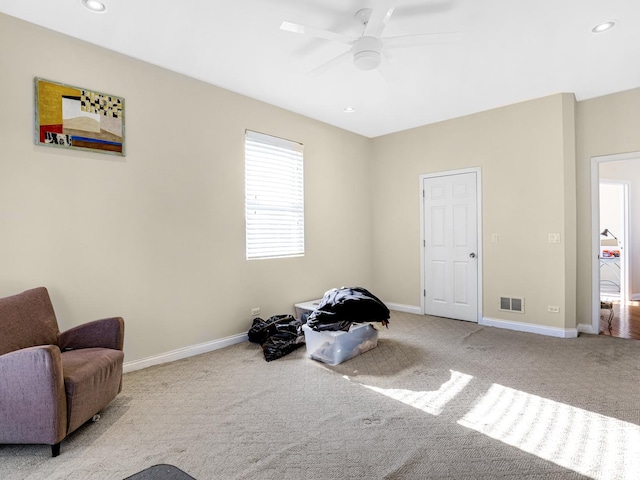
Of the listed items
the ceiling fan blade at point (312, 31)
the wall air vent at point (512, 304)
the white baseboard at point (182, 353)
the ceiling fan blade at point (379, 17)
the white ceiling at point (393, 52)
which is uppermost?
the white ceiling at point (393, 52)

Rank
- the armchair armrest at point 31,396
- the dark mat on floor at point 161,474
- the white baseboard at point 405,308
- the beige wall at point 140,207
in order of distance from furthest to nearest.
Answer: the white baseboard at point 405,308 → the beige wall at point 140,207 → the armchair armrest at point 31,396 → the dark mat on floor at point 161,474

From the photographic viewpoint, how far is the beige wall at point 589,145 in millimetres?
4105

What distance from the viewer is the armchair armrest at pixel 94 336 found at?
2.55 m

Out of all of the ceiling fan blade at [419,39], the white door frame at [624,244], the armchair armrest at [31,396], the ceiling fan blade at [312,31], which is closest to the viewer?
the armchair armrest at [31,396]

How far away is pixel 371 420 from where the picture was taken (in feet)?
7.77

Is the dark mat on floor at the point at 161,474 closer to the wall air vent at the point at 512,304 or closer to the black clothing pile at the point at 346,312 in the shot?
the black clothing pile at the point at 346,312

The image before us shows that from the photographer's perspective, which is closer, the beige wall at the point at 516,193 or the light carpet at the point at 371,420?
the light carpet at the point at 371,420

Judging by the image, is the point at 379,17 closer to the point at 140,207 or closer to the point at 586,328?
the point at 140,207

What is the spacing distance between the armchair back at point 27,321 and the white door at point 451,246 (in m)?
4.61

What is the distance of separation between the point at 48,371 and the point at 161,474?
0.84m

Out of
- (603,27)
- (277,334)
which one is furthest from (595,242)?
(277,334)

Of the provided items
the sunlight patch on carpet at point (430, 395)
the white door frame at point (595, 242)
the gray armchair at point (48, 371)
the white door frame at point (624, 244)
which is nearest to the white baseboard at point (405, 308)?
the white door frame at point (595, 242)

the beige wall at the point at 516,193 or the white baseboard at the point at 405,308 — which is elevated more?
the beige wall at the point at 516,193

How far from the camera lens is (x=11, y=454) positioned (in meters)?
1.99
